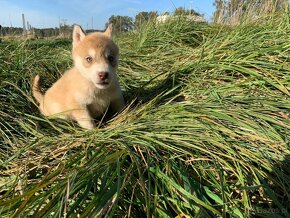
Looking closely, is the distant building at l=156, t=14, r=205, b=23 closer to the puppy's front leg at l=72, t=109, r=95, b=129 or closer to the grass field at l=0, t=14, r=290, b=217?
the grass field at l=0, t=14, r=290, b=217

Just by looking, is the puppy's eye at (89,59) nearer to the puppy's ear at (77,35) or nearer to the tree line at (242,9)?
the puppy's ear at (77,35)

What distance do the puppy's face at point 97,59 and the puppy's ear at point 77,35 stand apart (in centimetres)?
5

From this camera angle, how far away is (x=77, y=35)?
300cm

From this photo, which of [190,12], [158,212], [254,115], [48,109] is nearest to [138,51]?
[190,12]

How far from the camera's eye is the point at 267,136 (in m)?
1.91

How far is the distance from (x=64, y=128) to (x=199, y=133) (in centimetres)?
123

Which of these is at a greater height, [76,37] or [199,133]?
[76,37]

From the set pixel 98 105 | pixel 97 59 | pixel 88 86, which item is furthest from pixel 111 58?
pixel 98 105

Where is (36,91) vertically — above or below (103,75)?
below

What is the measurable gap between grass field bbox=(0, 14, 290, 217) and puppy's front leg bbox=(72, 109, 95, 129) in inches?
2.5

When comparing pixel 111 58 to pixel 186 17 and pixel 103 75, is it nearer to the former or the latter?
pixel 103 75

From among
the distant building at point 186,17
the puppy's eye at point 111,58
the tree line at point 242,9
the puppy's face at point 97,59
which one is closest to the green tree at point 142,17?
the distant building at point 186,17

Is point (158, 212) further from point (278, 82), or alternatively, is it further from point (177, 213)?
point (278, 82)

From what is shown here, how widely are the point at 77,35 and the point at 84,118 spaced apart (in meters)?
0.81
